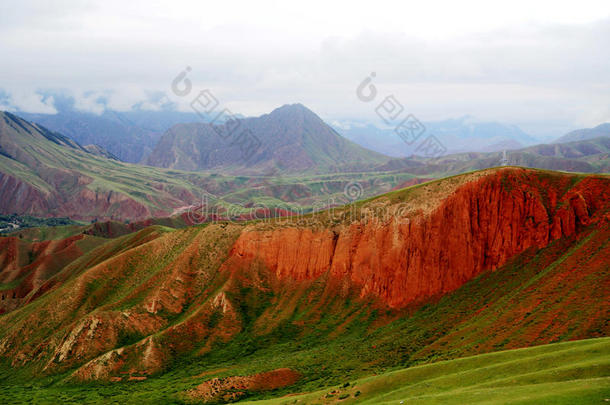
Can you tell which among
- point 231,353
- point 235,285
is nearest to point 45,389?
point 231,353

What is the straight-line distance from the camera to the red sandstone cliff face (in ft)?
247

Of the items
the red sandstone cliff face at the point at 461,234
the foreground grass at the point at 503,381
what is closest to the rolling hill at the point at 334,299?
the red sandstone cliff face at the point at 461,234

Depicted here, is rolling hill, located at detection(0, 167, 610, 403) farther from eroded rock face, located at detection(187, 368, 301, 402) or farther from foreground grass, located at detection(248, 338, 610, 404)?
foreground grass, located at detection(248, 338, 610, 404)

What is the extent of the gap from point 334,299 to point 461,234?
2765cm

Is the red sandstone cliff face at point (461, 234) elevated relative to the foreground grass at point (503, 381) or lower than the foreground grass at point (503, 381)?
elevated

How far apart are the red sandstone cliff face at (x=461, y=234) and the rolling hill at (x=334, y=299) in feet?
0.83

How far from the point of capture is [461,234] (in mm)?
81500

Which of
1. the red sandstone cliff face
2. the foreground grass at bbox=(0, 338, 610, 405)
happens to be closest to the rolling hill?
the red sandstone cliff face

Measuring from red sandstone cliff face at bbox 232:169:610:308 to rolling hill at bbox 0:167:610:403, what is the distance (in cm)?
25

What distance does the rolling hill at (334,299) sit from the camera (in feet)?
194

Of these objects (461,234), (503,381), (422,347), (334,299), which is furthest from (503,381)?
(334,299)

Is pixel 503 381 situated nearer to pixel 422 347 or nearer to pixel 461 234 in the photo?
pixel 422 347

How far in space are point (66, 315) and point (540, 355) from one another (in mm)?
90706

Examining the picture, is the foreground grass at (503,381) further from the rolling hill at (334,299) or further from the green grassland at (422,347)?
the rolling hill at (334,299)
